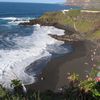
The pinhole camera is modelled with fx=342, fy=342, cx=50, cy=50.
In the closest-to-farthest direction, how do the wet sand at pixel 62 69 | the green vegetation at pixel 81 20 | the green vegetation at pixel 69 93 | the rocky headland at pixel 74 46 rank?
the green vegetation at pixel 69 93 → the wet sand at pixel 62 69 → the rocky headland at pixel 74 46 → the green vegetation at pixel 81 20

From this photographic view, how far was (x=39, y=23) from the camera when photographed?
287 feet

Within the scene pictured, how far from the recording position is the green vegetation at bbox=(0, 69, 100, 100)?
14262 mm

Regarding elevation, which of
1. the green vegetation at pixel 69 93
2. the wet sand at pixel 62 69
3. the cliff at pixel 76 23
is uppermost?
the green vegetation at pixel 69 93

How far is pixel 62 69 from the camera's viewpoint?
36.2 metres

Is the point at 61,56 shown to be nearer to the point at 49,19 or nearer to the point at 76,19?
the point at 76,19

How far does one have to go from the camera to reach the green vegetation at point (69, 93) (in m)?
14.3

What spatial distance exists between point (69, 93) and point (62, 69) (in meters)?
15.2

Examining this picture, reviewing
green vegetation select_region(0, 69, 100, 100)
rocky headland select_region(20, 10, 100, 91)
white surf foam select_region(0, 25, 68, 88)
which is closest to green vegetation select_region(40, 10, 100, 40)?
rocky headland select_region(20, 10, 100, 91)

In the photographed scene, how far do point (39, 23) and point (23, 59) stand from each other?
48765 mm

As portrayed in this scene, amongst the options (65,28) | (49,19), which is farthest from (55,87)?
(49,19)

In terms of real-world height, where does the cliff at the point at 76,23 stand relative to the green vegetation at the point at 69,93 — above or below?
below

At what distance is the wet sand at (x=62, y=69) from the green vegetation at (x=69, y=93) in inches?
95.1

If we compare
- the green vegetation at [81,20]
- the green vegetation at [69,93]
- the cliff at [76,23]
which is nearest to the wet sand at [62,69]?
the green vegetation at [69,93]

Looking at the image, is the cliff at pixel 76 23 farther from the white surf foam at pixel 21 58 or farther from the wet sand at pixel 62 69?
the wet sand at pixel 62 69
